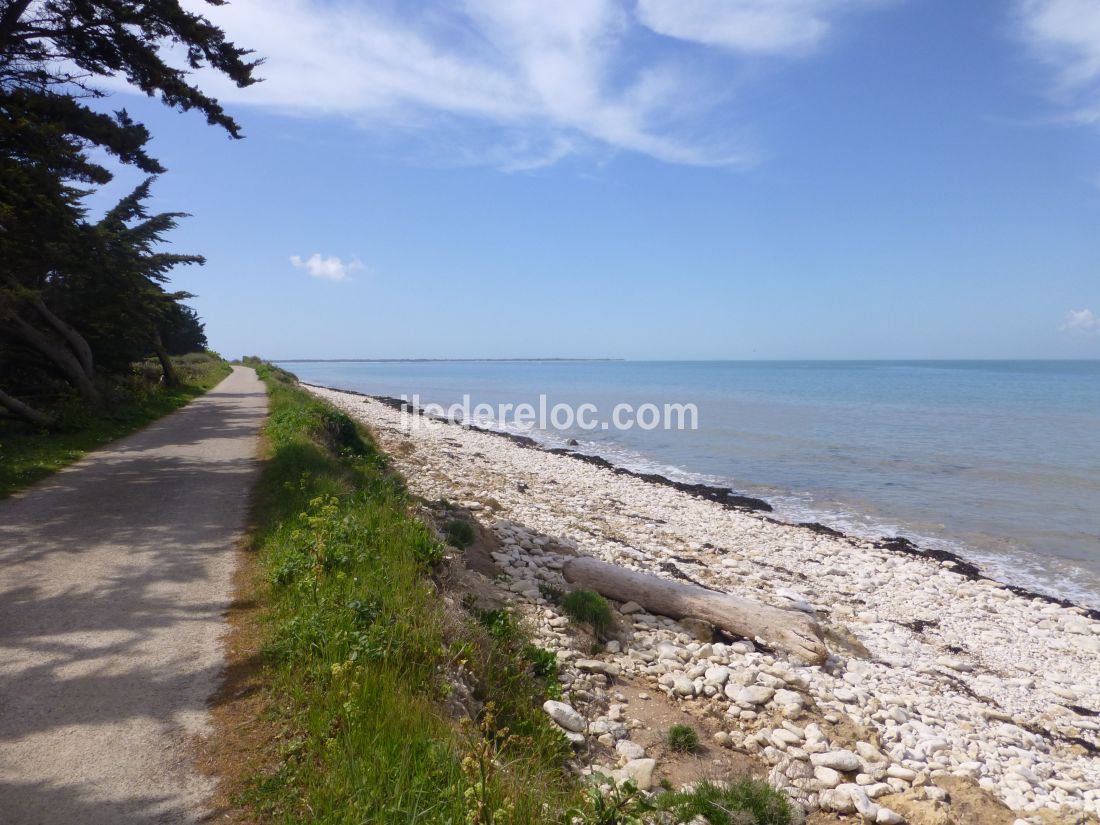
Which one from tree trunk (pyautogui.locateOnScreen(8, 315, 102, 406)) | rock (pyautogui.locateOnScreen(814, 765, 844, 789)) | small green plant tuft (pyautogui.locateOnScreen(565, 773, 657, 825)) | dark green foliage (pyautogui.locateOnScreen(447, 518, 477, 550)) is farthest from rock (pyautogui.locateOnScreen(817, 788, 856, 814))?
tree trunk (pyautogui.locateOnScreen(8, 315, 102, 406))

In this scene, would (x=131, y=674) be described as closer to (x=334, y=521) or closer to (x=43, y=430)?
(x=334, y=521)

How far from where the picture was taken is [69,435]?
1461 cm

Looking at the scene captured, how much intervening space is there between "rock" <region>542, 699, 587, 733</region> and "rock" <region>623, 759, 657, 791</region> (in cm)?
53

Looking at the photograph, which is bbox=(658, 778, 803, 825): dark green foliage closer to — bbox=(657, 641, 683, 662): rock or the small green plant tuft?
the small green plant tuft

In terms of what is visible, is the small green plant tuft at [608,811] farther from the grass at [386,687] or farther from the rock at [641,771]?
the rock at [641,771]

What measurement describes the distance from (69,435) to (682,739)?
15.6 meters

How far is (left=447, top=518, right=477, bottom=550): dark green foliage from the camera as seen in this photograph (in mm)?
9734

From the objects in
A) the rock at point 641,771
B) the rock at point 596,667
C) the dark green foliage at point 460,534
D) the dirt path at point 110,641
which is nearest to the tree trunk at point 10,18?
the dirt path at point 110,641

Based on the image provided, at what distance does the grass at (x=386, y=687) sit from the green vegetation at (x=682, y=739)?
1.25 m

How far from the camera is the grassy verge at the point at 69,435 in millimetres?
10797

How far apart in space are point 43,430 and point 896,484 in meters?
24.8

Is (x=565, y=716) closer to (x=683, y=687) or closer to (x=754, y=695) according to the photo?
(x=683, y=687)

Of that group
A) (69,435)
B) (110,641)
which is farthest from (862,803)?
(69,435)

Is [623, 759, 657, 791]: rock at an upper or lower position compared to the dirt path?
lower
